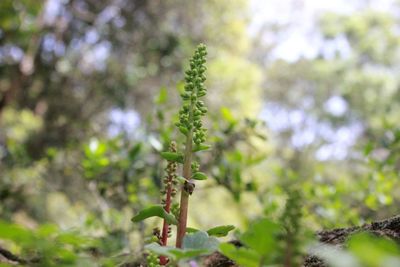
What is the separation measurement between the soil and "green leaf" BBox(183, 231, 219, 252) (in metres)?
0.31

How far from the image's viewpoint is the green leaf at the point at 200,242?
0.43 metres

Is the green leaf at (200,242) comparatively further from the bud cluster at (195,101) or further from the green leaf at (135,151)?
the green leaf at (135,151)

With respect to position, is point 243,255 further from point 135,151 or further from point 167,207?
point 135,151

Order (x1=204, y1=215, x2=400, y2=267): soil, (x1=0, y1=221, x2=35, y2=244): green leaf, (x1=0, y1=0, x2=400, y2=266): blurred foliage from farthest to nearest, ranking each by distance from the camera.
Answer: (x1=0, y1=0, x2=400, y2=266): blurred foliage, (x1=204, y1=215, x2=400, y2=267): soil, (x1=0, y1=221, x2=35, y2=244): green leaf

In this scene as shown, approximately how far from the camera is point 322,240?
877 mm

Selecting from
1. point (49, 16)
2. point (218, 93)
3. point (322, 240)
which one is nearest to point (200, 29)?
point (218, 93)

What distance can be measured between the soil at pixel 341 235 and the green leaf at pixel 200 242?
311 mm

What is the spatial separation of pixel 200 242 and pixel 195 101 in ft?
0.64

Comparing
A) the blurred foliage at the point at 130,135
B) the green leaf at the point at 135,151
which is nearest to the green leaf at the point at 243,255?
the blurred foliage at the point at 130,135

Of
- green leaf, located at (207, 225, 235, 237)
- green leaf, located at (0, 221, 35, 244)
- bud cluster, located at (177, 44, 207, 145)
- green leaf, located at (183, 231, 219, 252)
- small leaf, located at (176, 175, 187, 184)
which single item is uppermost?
bud cluster, located at (177, 44, 207, 145)

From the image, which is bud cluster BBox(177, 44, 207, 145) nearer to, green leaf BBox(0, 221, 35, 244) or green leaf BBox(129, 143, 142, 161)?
green leaf BBox(0, 221, 35, 244)

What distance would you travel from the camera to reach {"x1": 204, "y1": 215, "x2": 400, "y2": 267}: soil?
70cm

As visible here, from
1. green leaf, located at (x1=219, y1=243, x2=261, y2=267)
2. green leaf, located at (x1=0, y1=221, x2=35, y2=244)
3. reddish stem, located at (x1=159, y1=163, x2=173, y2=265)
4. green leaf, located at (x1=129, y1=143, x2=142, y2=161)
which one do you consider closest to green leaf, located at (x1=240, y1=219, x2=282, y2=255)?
green leaf, located at (x1=219, y1=243, x2=261, y2=267)

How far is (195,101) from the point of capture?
574 mm
